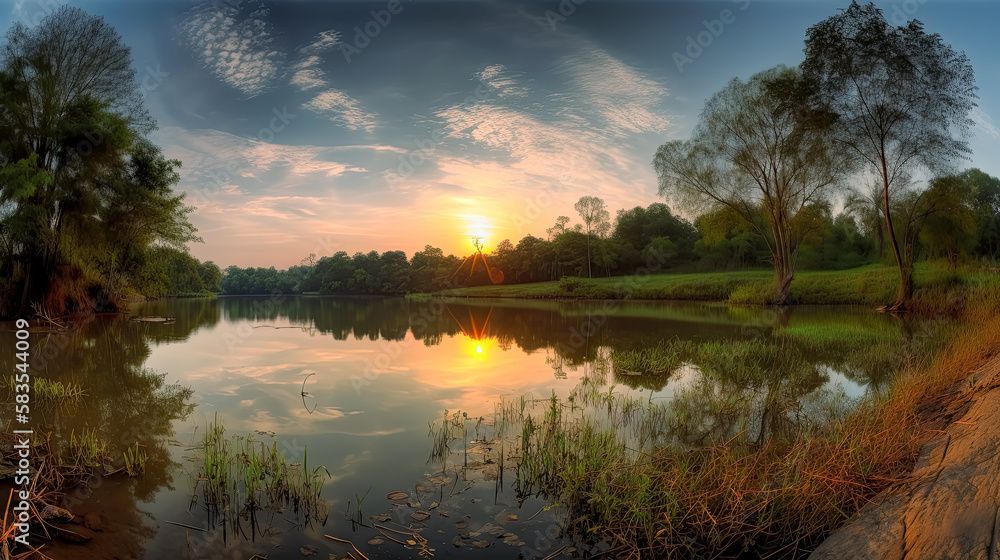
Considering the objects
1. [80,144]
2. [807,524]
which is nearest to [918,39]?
[807,524]

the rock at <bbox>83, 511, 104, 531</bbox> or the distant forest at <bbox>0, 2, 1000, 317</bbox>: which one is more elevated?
the distant forest at <bbox>0, 2, 1000, 317</bbox>

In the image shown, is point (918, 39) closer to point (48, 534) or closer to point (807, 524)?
point (807, 524)

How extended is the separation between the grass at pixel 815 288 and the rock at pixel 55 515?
86.4 feet

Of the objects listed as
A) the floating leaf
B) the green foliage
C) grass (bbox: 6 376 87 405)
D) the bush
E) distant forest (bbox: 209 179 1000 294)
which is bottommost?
the floating leaf

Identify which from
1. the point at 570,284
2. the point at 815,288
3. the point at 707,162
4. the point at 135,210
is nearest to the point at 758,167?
the point at 707,162

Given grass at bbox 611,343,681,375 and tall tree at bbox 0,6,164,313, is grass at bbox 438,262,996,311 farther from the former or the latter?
tall tree at bbox 0,6,164,313

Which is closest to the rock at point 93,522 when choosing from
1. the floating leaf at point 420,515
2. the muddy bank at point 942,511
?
the floating leaf at point 420,515

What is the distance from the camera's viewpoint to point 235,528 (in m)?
4.30

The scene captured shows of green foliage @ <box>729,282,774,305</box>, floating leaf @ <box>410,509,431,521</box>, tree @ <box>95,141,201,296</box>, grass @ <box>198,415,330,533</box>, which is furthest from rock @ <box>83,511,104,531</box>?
green foliage @ <box>729,282,774,305</box>

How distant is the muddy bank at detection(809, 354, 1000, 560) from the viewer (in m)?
3.21

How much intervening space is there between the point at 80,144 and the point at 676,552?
31767 mm

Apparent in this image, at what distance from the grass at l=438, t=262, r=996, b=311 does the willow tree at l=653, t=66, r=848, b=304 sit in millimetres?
3331

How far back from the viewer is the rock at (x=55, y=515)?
13.7ft

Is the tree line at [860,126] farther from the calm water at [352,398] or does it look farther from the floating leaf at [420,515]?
the floating leaf at [420,515]
